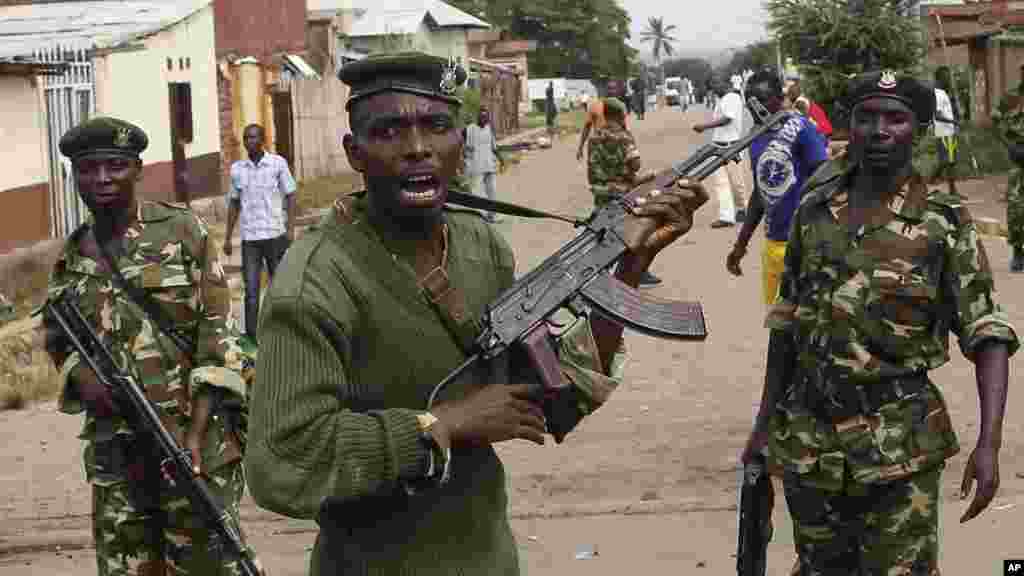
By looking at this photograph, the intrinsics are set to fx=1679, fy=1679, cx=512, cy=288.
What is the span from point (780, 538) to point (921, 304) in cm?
234

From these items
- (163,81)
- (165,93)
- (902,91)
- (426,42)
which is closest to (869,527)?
(902,91)

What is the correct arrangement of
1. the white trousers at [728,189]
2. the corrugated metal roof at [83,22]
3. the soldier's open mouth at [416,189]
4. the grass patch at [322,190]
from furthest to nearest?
the grass patch at [322,190]
the corrugated metal roof at [83,22]
the white trousers at [728,189]
the soldier's open mouth at [416,189]

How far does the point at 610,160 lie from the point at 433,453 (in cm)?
1098

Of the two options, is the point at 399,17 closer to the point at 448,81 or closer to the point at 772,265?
the point at 772,265

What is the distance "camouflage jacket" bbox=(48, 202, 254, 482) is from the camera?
4887 mm

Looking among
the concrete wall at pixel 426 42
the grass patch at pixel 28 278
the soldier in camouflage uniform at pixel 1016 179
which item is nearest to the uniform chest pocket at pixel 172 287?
the soldier in camouflage uniform at pixel 1016 179

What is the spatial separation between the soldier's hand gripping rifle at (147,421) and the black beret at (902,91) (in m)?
2.10

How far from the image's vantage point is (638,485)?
7.48 metres

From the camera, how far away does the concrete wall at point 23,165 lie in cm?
1597

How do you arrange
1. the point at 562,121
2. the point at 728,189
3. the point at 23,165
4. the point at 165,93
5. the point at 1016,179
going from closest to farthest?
1. the point at 1016,179
2. the point at 23,165
3. the point at 728,189
4. the point at 165,93
5. the point at 562,121

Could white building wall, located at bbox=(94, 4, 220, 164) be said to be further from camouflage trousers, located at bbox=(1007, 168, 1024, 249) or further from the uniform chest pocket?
the uniform chest pocket

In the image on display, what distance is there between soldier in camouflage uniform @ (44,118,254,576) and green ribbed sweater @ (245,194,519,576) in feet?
Result: 6.14

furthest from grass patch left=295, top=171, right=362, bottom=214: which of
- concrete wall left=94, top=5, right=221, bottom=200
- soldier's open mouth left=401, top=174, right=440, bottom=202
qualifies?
soldier's open mouth left=401, top=174, right=440, bottom=202

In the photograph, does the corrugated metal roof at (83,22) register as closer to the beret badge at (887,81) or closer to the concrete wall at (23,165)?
the concrete wall at (23,165)
